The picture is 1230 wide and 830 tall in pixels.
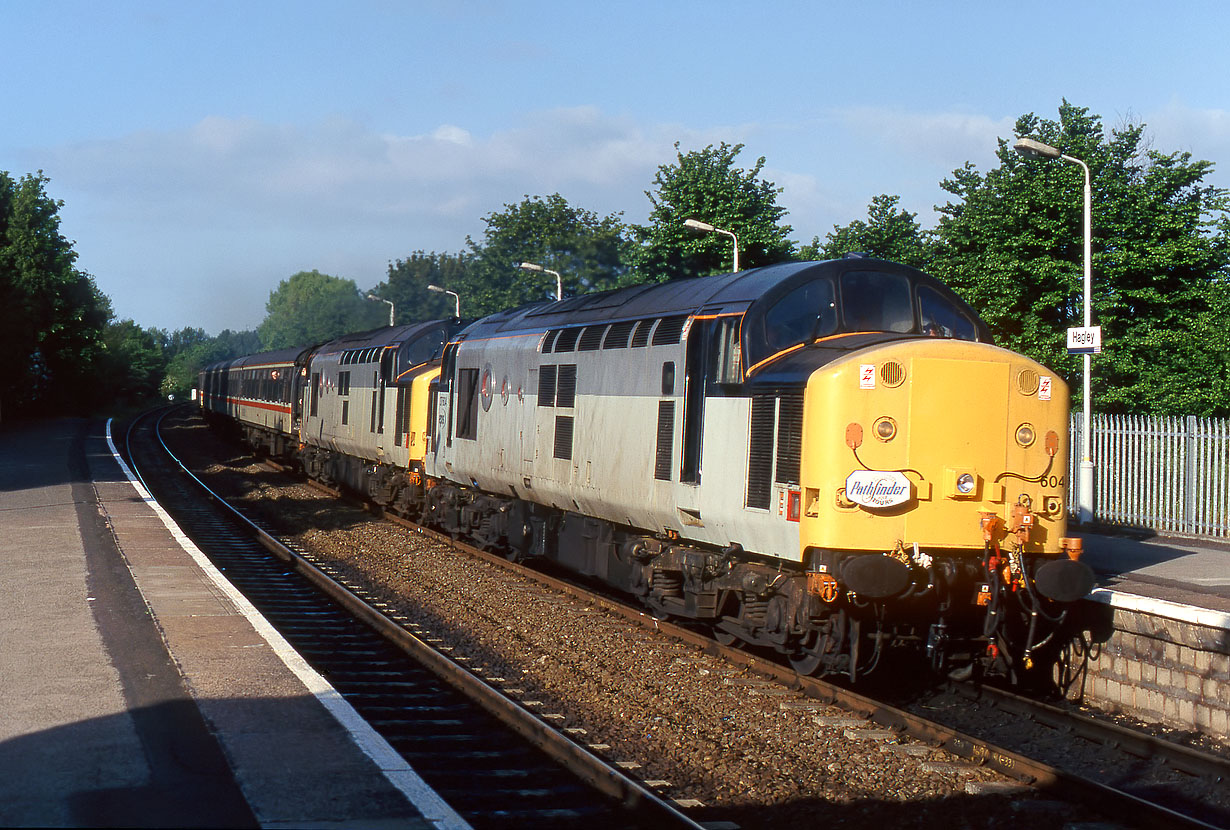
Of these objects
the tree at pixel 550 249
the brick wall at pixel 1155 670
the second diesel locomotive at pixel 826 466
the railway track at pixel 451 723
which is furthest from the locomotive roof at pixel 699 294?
the tree at pixel 550 249

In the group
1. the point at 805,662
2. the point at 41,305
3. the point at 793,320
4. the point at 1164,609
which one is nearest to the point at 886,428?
the point at 793,320

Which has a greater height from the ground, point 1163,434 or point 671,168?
point 671,168

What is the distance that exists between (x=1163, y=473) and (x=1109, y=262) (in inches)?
285

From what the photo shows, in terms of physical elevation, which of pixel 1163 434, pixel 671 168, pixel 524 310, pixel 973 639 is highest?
pixel 671 168

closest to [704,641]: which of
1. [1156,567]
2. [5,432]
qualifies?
[1156,567]

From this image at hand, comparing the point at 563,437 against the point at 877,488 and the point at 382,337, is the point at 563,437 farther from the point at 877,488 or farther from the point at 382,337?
the point at 382,337

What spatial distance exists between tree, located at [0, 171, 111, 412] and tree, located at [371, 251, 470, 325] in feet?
186

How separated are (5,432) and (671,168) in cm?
2672

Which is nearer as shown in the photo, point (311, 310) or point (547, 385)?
point (547, 385)

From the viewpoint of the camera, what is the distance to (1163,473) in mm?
18953

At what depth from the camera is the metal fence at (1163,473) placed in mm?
18203

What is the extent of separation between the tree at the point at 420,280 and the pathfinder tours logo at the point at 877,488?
360ft

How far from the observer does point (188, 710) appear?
788 centimetres

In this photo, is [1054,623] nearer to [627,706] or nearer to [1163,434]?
[627,706]
